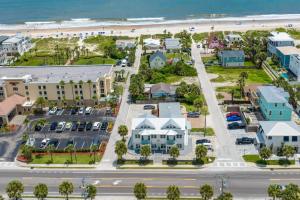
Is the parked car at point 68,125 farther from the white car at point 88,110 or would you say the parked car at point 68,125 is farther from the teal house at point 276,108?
the teal house at point 276,108

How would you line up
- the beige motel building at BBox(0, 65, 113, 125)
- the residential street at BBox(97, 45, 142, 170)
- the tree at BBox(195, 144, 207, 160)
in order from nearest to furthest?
the tree at BBox(195, 144, 207, 160) → the residential street at BBox(97, 45, 142, 170) → the beige motel building at BBox(0, 65, 113, 125)

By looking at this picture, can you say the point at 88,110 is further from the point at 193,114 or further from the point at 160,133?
the point at 160,133

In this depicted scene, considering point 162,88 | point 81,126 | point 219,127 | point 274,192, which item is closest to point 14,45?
point 162,88

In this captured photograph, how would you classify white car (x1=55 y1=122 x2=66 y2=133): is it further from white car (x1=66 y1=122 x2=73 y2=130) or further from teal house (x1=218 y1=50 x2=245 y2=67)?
teal house (x1=218 y1=50 x2=245 y2=67)

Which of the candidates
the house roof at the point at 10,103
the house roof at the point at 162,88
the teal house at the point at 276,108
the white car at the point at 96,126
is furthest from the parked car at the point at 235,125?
the house roof at the point at 10,103

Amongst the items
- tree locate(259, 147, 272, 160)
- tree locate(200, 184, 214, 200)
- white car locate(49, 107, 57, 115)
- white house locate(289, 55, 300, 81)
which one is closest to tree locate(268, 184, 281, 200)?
tree locate(200, 184, 214, 200)

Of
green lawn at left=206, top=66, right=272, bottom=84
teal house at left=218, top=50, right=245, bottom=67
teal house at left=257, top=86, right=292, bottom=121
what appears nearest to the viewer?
teal house at left=257, top=86, right=292, bottom=121
